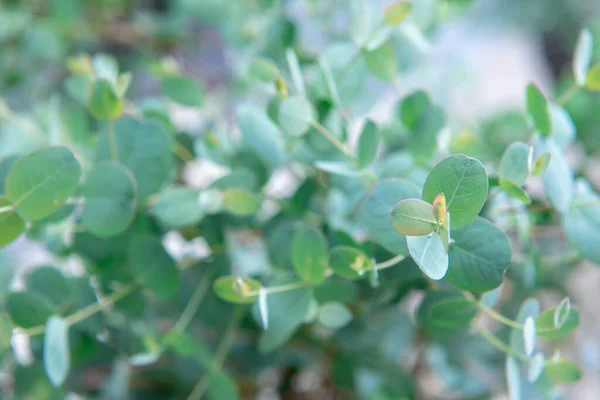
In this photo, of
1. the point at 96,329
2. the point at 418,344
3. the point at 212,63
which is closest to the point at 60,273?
the point at 96,329

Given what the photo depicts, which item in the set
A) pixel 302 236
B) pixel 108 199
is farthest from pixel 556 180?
pixel 108 199

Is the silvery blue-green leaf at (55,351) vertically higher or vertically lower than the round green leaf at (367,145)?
lower

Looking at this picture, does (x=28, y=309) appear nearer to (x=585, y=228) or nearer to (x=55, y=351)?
(x=55, y=351)

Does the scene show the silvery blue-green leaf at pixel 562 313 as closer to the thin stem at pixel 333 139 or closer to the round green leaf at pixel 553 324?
the round green leaf at pixel 553 324

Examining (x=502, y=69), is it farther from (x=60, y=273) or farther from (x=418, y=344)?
(x=60, y=273)

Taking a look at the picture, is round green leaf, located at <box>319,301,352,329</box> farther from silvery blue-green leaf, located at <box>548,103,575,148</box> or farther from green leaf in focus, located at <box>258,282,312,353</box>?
silvery blue-green leaf, located at <box>548,103,575,148</box>

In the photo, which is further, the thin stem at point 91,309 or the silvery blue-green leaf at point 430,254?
the thin stem at point 91,309

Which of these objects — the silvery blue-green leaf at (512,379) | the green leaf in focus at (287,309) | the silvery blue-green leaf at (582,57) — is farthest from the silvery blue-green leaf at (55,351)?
the silvery blue-green leaf at (582,57)
